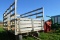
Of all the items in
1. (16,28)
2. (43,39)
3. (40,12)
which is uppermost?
(40,12)

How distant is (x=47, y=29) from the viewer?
1366 centimetres

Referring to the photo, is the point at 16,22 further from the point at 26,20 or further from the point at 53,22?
the point at 53,22

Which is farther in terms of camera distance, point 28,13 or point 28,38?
point 28,13

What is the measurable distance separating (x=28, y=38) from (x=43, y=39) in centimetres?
92

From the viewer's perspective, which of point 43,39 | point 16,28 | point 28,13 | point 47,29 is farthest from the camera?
point 47,29

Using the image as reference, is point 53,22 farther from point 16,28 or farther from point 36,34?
point 16,28

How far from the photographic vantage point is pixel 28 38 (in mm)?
9328

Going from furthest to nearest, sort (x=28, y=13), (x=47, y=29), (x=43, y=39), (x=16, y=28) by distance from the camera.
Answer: (x=47, y=29) < (x=28, y=13) < (x=43, y=39) < (x=16, y=28)

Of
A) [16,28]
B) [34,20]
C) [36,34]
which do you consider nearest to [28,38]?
[36,34]

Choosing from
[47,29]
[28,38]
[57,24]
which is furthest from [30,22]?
[57,24]

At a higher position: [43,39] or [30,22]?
[30,22]

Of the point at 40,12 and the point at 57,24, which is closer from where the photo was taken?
the point at 40,12

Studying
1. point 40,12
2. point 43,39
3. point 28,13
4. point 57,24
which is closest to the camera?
point 40,12

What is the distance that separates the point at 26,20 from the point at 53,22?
394 inches
